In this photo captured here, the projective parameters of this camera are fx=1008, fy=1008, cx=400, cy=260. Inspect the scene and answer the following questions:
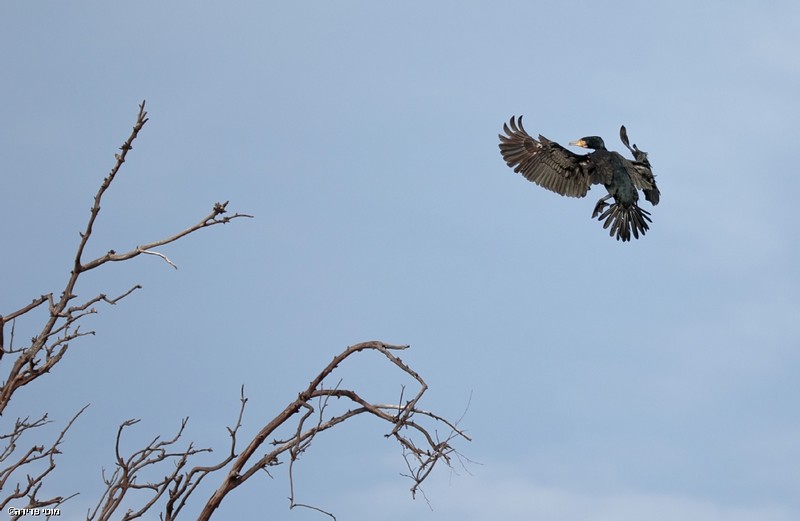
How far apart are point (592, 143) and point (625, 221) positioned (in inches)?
67.6

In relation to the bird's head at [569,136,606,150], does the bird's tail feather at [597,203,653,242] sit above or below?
below

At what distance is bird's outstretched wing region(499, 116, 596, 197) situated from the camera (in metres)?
12.0

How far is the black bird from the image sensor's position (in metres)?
10.9

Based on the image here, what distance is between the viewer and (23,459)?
474 centimetres

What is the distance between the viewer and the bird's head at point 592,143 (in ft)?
40.1

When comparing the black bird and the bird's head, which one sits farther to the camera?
the bird's head

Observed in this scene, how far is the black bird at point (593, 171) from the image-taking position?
430 inches

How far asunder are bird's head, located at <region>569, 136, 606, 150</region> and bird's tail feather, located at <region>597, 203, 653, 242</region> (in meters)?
1.43

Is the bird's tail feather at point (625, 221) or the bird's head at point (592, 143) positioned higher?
the bird's head at point (592, 143)

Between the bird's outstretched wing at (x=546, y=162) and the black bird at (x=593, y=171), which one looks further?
the bird's outstretched wing at (x=546, y=162)

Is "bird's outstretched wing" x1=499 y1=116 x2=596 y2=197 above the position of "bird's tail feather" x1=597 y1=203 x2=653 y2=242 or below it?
above

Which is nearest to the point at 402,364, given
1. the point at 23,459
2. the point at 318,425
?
the point at 318,425

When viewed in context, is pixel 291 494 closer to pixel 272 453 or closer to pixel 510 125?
pixel 272 453

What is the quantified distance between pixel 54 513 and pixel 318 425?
1.40 m
